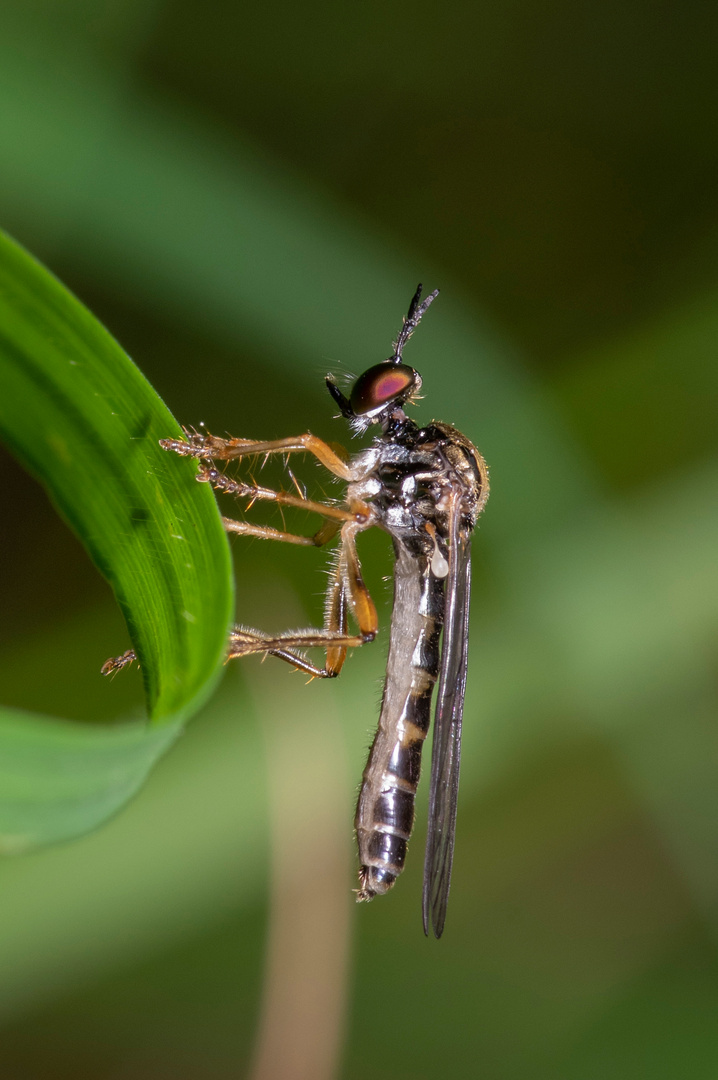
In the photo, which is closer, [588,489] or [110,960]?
[110,960]

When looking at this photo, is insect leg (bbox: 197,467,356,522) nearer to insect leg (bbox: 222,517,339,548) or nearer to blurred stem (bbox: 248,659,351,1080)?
insect leg (bbox: 222,517,339,548)

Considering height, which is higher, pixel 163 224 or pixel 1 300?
pixel 163 224

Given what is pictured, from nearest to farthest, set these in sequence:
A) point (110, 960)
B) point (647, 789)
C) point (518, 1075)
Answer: point (110, 960) → point (518, 1075) → point (647, 789)

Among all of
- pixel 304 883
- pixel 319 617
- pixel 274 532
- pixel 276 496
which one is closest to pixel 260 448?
pixel 276 496

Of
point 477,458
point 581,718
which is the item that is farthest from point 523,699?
point 477,458

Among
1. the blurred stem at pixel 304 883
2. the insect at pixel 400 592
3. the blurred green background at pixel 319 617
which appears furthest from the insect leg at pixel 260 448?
the blurred stem at pixel 304 883

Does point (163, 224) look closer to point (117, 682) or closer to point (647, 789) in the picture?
point (117, 682)

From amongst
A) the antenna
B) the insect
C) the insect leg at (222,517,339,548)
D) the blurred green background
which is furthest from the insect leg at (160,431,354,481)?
the blurred green background

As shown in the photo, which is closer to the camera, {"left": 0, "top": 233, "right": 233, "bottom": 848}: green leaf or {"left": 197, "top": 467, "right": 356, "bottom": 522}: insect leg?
{"left": 0, "top": 233, "right": 233, "bottom": 848}: green leaf

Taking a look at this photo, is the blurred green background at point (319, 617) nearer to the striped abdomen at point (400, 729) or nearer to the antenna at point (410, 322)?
the striped abdomen at point (400, 729)
